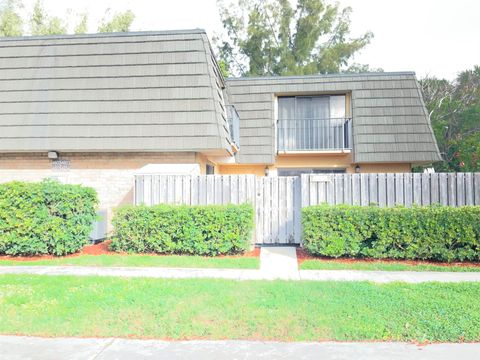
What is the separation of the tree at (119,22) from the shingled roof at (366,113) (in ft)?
58.9

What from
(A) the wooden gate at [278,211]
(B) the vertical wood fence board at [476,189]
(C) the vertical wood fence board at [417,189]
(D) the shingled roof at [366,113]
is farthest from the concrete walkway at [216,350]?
(D) the shingled roof at [366,113]

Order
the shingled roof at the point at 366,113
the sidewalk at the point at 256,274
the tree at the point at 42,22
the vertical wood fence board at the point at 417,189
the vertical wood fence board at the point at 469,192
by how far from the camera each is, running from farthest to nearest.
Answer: the tree at the point at 42,22
the shingled roof at the point at 366,113
the vertical wood fence board at the point at 417,189
the vertical wood fence board at the point at 469,192
the sidewalk at the point at 256,274

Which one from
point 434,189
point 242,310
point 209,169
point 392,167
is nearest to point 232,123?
point 209,169

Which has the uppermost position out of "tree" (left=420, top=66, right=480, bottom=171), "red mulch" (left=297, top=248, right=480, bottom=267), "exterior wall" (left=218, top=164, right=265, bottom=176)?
"tree" (left=420, top=66, right=480, bottom=171)

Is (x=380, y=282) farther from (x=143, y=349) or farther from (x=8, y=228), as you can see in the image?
(x=8, y=228)

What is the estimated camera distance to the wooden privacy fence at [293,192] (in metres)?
9.93

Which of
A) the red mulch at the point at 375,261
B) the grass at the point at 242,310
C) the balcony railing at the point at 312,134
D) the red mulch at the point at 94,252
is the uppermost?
the balcony railing at the point at 312,134

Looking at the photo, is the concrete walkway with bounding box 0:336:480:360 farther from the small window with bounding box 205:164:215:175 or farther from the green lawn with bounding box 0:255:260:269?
the small window with bounding box 205:164:215:175

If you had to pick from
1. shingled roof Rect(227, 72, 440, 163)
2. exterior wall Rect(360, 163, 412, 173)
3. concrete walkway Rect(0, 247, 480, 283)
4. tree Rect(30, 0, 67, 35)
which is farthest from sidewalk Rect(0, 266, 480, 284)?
tree Rect(30, 0, 67, 35)

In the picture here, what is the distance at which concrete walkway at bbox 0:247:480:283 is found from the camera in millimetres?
7238

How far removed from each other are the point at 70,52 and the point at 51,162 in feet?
11.8

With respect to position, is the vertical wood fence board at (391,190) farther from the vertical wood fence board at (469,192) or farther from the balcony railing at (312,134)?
the balcony railing at (312,134)

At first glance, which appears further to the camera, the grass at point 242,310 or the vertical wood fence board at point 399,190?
the vertical wood fence board at point 399,190

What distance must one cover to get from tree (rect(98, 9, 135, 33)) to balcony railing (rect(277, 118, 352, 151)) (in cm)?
1990
